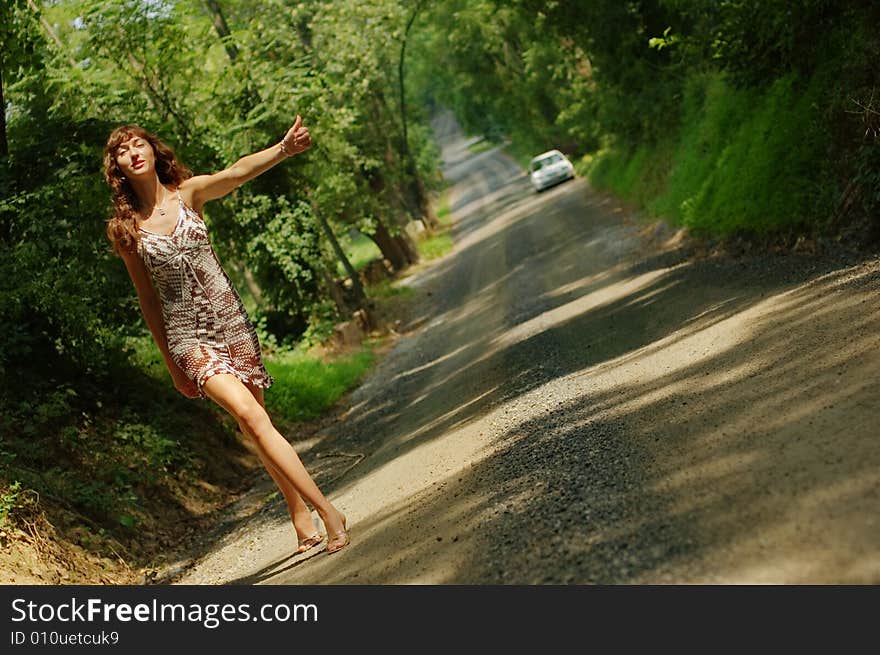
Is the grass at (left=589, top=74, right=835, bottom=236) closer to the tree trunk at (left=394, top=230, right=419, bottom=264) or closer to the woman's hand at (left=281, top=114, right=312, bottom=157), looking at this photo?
the woman's hand at (left=281, top=114, right=312, bottom=157)

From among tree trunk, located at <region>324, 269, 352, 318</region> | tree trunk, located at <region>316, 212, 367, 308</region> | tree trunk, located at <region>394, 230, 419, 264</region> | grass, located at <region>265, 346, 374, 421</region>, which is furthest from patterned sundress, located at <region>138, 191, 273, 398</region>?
tree trunk, located at <region>394, 230, 419, 264</region>

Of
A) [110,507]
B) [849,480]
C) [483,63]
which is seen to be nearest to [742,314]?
[849,480]

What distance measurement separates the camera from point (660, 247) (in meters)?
17.0

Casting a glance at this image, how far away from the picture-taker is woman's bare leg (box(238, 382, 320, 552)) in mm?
5814

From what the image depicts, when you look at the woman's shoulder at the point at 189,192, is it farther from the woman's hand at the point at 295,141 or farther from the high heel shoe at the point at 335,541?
the high heel shoe at the point at 335,541

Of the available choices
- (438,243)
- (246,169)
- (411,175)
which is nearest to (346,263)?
(438,243)

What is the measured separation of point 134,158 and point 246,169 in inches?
25.0

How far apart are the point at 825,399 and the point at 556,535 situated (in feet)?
6.42

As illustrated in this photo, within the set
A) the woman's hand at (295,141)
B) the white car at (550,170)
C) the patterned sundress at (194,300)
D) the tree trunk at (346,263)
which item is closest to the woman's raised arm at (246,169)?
the woman's hand at (295,141)

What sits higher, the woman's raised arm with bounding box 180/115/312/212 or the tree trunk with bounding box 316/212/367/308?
the woman's raised arm with bounding box 180/115/312/212

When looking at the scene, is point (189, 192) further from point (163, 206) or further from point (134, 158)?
point (134, 158)

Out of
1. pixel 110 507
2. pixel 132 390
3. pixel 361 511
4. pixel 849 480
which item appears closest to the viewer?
pixel 849 480

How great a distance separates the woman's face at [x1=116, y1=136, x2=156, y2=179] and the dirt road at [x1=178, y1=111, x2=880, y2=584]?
250cm
